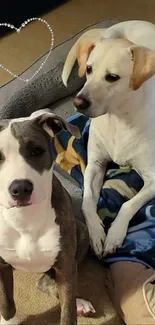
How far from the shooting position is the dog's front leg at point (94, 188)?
202 centimetres

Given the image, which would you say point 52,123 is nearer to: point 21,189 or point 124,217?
point 21,189

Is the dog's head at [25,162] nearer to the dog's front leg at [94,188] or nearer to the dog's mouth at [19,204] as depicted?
the dog's mouth at [19,204]

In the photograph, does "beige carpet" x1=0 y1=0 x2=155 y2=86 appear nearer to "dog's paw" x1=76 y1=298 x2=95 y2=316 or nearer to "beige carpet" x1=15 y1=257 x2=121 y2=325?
"beige carpet" x1=15 y1=257 x2=121 y2=325

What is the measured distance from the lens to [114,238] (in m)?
2.00

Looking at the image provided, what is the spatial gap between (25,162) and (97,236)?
27.0 inches

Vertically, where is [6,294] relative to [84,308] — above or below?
above

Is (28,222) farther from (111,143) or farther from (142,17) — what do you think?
(142,17)

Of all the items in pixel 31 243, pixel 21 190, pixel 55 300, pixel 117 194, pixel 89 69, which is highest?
pixel 21 190

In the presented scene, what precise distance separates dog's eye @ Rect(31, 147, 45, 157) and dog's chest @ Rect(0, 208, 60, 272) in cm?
22

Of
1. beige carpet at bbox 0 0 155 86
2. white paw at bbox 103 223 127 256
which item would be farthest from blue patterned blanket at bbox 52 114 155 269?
beige carpet at bbox 0 0 155 86

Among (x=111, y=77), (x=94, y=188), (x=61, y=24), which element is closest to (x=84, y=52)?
(x=111, y=77)

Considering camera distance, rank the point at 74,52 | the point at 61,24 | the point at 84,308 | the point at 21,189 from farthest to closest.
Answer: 1. the point at 61,24
2. the point at 74,52
3. the point at 84,308
4. the point at 21,189

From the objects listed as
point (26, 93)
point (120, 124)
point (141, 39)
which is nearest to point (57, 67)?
point (26, 93)

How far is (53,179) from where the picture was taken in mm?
1661
